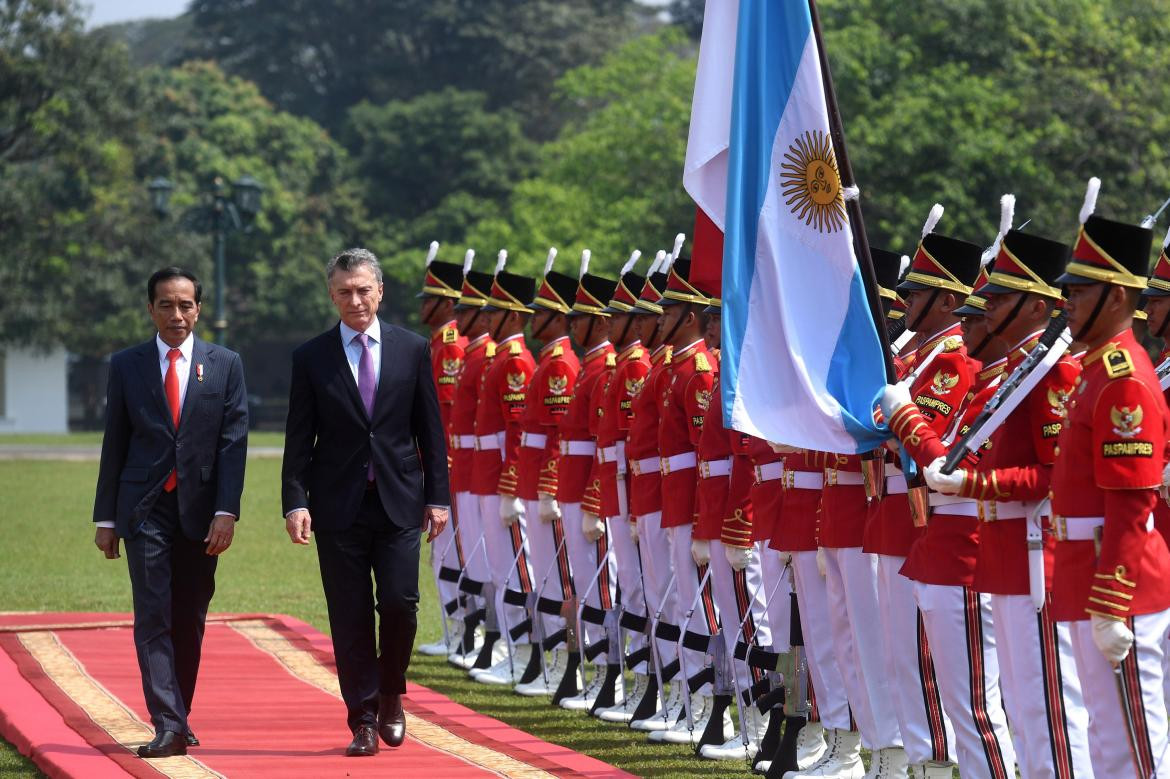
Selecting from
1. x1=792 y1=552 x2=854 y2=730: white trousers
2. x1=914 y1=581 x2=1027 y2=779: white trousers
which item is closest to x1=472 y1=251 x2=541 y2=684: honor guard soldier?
x1=792 y1=552 x2=854 y2=730: white trousers

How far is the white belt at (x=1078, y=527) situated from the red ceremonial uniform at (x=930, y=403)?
3.68 feet

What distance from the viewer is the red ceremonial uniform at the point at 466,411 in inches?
456

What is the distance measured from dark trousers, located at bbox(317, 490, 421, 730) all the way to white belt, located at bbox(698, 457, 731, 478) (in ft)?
4.86

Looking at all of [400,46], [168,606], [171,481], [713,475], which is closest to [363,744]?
[168,606]

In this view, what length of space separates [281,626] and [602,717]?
324cm

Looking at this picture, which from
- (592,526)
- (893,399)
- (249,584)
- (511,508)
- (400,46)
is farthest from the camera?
(400,46)

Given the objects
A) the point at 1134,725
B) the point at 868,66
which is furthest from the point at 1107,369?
the point at 868,66

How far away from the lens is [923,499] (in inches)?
259

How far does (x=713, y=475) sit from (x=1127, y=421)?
3409 millimetres

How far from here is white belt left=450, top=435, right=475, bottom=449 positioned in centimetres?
1162

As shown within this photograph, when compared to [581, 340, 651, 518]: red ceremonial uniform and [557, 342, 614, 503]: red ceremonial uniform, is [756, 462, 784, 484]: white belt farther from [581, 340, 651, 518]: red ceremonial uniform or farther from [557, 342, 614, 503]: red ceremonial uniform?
[557, 342, 614, 503]: red ceremonial uniform

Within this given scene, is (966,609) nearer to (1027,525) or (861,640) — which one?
(1027,525)

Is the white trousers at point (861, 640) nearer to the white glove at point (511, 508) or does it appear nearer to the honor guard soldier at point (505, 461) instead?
the honor guard soldier at point (505, 461)

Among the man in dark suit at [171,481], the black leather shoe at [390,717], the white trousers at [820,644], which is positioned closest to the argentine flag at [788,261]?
the white trousers at [820,644]
